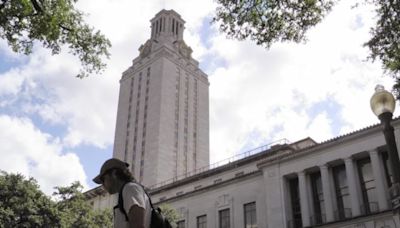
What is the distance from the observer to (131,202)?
390 cm

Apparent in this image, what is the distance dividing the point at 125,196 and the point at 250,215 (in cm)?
3152

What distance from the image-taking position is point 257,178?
34938 millimetres

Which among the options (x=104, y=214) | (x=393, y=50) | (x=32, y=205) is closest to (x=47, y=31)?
(x=393, y=50)

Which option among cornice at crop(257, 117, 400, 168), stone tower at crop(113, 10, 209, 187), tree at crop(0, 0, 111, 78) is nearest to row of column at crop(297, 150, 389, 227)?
cornice at crop(257, 117, 400, 168)

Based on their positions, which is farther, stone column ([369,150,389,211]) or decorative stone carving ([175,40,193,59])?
decorative stone carving ([175,40,193,59])

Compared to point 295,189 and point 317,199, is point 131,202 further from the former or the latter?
point 295,189

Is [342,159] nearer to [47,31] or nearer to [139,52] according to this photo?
[47,31]

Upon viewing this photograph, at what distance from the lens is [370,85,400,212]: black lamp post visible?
24.8 feet

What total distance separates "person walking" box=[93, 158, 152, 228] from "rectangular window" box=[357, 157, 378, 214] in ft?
87.8

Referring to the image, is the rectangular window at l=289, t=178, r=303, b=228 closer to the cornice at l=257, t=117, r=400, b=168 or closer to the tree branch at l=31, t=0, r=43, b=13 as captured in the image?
the cornice at l=257, t=117, r=400, b=168

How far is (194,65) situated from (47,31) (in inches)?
3788

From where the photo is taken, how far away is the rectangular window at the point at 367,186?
28.4 meters

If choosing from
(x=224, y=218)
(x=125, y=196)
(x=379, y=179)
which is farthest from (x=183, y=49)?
(x=125, y=196)

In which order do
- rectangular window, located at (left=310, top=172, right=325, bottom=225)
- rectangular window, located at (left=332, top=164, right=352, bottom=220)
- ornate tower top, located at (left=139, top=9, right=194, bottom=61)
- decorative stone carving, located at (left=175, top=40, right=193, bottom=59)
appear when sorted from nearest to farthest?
1. rectangular window, located at (left=332, top=164, right=352, bottom=220)
2. rectangular window, located at (left=310, top=172, right=325, bottom=225)
3. ornate tower top, located at (left=139, top=9, right=194, bottom=61)
4. decorative stone carving, located at (left=175, top=40, right=193, bottom=59)
